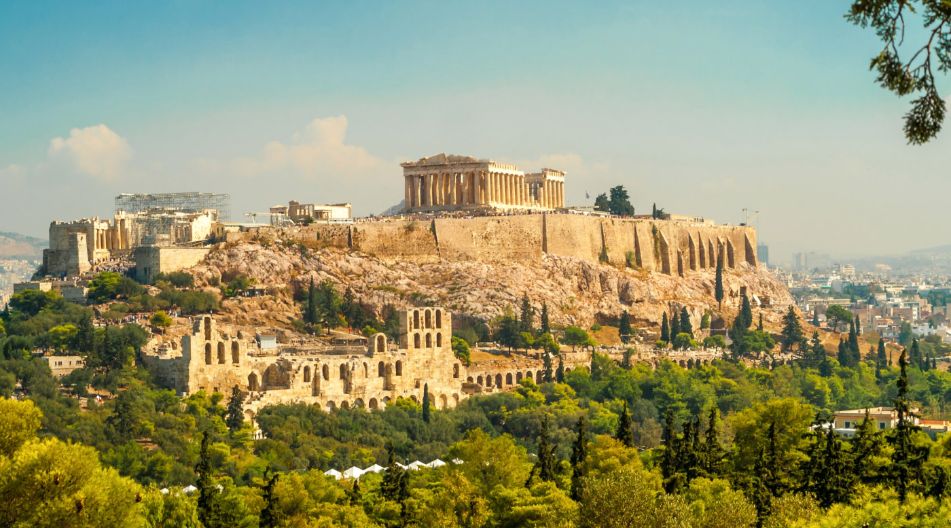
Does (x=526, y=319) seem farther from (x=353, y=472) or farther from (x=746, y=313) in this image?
(x=353, y=472)

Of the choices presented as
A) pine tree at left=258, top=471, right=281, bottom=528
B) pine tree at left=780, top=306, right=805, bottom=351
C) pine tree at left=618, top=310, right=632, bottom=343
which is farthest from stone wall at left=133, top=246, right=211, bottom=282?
pine tree at left=258, top=471, right=281, bottom=528

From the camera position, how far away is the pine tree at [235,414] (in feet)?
239

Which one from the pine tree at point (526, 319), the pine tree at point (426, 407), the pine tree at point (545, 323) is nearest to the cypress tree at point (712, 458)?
the pine tree at point (426, 407)

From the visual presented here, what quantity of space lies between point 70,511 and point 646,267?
292ft

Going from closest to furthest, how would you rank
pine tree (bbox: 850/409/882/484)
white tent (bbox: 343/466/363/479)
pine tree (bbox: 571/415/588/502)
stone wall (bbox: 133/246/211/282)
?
pine tree (bbox: 850/409/882/484) < pine tree (bbox: 571/415/588/502) < white tent (bbox: 343/466/363/479) < stone wall (bbox: 133/246/211/282)

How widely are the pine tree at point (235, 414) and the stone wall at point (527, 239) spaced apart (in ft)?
106

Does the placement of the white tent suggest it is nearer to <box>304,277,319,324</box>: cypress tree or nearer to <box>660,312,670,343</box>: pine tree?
<box>304,277,319,324</box>: cypress tree

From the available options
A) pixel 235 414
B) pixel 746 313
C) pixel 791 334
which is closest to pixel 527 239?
pixel 746 313

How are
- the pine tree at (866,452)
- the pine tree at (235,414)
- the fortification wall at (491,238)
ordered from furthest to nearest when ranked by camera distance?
the fortification wall at (491,238)
the pine tree at (235,414)
the pine tree at (866,452)

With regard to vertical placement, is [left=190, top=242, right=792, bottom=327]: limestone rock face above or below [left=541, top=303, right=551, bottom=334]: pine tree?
above

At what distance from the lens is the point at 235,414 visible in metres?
73.1

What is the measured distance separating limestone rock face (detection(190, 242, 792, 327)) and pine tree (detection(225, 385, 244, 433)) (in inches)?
700

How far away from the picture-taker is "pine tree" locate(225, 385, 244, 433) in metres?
72.9

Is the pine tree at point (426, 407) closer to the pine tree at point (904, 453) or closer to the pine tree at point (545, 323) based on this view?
the pine tree at point (545, 323)
